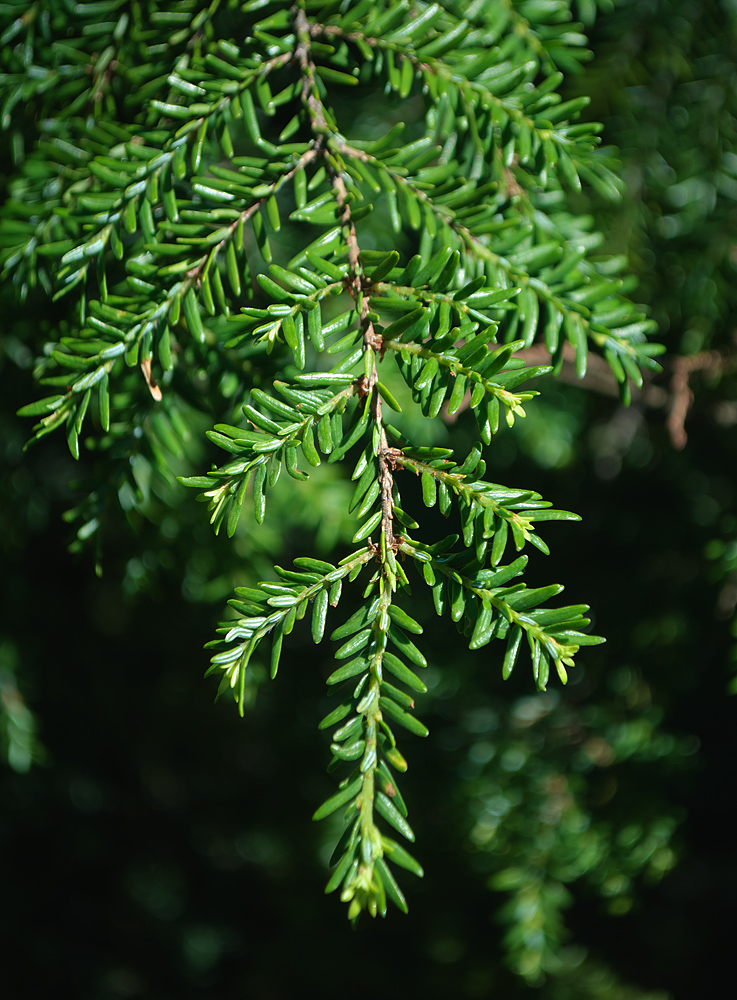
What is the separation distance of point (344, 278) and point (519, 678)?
96cm

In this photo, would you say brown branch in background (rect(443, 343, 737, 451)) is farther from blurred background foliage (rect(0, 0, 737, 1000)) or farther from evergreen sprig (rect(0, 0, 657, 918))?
evergreen sprig (rect(0, 0, 657, 918))

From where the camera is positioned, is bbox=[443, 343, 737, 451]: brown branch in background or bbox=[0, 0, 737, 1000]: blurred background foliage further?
bbox=[0, 0, 737, 1000]: blurred background foliage

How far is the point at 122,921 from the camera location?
81.4 inches

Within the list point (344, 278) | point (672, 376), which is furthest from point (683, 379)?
point (344, 278)

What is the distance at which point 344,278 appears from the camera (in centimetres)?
53

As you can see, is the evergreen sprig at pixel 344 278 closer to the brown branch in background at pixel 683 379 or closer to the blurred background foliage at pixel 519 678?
the blurred background foliage at pixel 519 678

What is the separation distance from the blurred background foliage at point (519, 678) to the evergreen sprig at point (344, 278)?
0.13 meters

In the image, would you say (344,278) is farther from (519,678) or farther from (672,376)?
(519,678)

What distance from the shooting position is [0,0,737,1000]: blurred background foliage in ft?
3.41

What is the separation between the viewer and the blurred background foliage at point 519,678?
1038 mm

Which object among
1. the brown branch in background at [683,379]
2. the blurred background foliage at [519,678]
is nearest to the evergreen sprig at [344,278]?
the blurred background foliage at [519,678]

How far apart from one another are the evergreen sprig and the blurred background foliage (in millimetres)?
131

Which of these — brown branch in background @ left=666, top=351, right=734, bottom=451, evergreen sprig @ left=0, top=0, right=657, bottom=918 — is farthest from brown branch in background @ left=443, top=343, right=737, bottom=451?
evergreen sprig @ left=0, top=0, right=657, bottom=918

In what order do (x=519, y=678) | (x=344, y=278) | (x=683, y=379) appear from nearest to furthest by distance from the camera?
(x=344, y=278)
(x=683, y=379)
(x=519, y=678)
